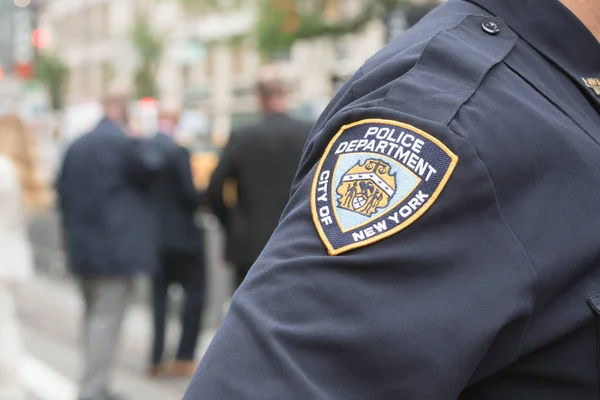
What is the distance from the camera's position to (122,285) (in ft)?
23.3

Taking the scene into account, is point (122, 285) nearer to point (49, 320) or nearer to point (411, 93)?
point (49, 320)

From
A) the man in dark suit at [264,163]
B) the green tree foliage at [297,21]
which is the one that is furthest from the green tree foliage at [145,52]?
the man in dark suit at [264,163]

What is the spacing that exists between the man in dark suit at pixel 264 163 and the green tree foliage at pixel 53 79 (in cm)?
4040

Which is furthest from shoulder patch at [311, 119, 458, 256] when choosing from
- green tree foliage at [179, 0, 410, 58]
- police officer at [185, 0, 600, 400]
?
green tree foliage at [179, 0, 410, 58]

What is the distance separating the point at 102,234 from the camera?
703 centimetres

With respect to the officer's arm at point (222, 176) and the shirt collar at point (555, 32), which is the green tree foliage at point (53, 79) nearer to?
the officer's arm at point (222, 176)

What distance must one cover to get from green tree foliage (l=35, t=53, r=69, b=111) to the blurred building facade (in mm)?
1839

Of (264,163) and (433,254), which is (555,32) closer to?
(433,254)

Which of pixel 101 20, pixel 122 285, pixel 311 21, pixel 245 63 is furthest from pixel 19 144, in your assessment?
pixel 101 20

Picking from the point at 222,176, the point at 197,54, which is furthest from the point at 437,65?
the point at 197,54

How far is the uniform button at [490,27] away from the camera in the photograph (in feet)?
3.62

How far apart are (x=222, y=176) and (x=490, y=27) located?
5324 mm

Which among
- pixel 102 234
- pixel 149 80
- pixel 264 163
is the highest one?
pixel 264 163

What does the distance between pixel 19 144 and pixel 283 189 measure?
26.8 ft
